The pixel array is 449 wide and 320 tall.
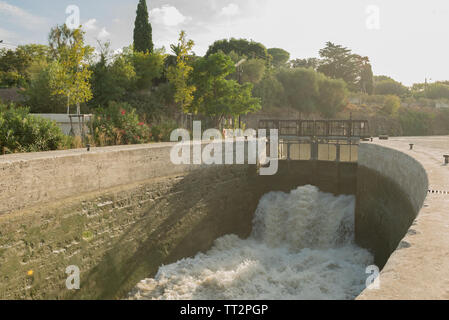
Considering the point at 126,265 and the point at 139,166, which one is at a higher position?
the point at 139,166

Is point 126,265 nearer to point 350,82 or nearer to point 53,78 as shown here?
point 53,78

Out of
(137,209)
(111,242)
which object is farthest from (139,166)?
(111,242)

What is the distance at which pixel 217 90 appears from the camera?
2128cm

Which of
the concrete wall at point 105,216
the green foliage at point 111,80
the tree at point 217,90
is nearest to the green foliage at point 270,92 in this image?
the green foliage at point 111,80

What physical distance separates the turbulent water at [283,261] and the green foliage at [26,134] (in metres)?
5.13

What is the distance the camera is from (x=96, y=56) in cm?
2716

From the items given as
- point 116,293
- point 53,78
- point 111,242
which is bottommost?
point 116,293

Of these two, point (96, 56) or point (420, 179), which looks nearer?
point (420, 179)

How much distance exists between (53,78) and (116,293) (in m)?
15.4

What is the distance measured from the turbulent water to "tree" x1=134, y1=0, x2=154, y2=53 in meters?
22.2

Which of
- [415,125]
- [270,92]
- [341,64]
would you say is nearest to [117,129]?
[270,92]

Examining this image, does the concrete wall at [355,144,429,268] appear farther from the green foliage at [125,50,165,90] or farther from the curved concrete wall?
the green foliage at [125,50,165,90]

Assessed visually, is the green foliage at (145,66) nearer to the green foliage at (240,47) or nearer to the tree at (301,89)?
the tree at (301,89)

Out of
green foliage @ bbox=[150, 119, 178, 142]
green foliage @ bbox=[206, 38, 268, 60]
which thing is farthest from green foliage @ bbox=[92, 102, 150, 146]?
green foliage @ bbox=[206, 38, 268, 60]
